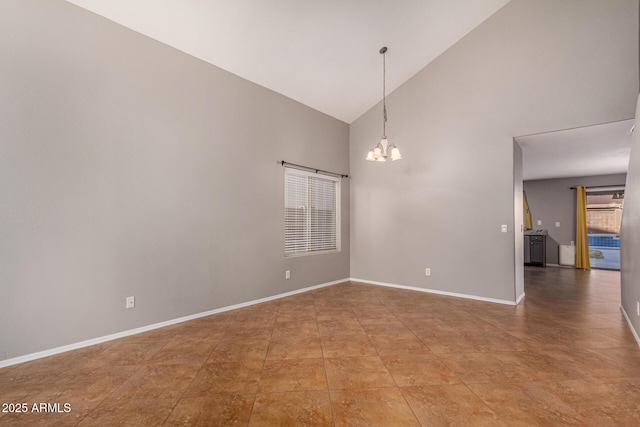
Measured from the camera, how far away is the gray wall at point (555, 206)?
7.61 meters

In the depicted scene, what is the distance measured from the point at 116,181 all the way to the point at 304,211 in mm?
2830

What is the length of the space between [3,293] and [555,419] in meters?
4.14

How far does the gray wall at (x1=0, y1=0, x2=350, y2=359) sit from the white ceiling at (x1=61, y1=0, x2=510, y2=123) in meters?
0.23

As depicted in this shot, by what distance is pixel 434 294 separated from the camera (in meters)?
4.70

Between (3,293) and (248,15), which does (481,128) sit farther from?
(3,293)

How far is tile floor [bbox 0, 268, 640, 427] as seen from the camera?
1.71 meters

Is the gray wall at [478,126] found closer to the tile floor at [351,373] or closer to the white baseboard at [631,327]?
the white baseboard at [631,327]

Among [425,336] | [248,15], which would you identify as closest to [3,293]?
[248,15]

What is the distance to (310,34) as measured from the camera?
3.74m

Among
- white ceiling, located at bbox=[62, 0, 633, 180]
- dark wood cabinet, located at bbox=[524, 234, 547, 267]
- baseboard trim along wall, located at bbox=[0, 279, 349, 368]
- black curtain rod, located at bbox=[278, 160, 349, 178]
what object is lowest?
baseboard trim along wall, located at bbox=[0, 279, 349, 368]

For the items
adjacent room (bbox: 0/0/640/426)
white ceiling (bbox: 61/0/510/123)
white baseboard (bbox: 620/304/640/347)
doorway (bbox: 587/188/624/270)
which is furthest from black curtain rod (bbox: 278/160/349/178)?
doorway (bbox: 587/188/624/270)

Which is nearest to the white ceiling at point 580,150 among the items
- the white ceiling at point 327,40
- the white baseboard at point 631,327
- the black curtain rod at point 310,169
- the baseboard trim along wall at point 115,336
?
the white ceiling at point 327,40

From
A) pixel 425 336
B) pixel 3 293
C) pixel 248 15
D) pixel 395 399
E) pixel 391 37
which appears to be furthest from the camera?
pixel 391 37

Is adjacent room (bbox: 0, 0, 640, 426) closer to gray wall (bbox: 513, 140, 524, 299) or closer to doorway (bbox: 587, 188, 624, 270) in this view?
gray wall (bbox: 513, 140, 524, 299)
